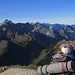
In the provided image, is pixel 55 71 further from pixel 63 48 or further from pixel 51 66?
pixel 63 48

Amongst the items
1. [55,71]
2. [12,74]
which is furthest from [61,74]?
[12,74]

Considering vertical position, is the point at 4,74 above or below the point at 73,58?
below

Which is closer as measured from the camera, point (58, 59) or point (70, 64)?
point (70, 64)

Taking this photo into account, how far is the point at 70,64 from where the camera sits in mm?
11555

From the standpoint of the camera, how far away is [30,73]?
2756 centimetres

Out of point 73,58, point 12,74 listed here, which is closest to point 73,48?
point 73,58

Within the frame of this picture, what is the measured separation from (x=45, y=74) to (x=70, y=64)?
195 cm

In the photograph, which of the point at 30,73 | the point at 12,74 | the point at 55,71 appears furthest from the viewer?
the point at 12,74

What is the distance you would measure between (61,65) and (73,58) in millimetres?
688

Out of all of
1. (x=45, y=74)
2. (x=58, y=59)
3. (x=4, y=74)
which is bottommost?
(x=4, y=74)

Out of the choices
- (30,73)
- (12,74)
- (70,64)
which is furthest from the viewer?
(12,74)

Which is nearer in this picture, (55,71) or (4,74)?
(55,71)

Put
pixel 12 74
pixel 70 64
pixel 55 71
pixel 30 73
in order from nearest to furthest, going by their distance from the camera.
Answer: pixel 70 64 → pixel 55 71 → pixel 30 73 → pixel 12 74

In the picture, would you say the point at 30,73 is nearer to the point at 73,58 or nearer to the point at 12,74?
the point at 12,74
